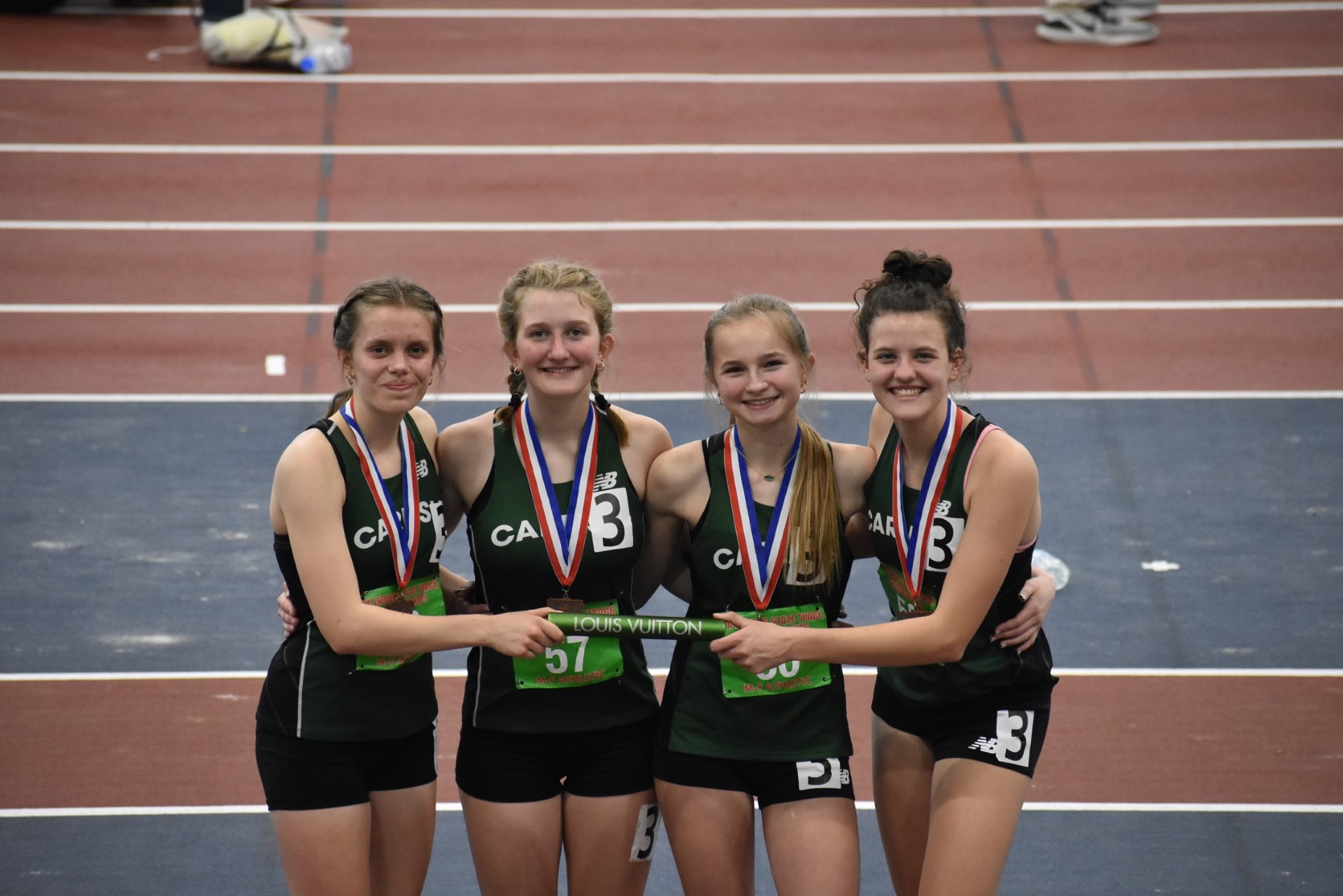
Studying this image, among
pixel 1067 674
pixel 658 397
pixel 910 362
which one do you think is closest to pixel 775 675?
pixel 910 362

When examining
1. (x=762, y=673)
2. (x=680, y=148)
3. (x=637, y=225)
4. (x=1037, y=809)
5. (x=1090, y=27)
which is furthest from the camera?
(x=1090, y=27)

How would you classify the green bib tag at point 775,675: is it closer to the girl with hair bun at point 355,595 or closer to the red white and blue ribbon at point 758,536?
the red white and blue ribbon at point 758,536

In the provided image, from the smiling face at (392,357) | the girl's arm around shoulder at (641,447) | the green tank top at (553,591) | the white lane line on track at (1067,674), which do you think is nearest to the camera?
the smiling face at (392,357)

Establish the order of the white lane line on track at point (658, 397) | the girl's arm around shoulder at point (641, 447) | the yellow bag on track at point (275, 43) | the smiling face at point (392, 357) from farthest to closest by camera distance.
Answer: the yellow bag on track at point (275, 43) < the white lane line on track at point (658, 397) < the girl's arm around shoulder at point (641, 447) < the smiling face at point (392, 357)

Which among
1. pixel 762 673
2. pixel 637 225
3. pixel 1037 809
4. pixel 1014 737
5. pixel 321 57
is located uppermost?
pixel 321 57

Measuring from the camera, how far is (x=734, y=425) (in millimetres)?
3348

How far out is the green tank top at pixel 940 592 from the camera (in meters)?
3.16

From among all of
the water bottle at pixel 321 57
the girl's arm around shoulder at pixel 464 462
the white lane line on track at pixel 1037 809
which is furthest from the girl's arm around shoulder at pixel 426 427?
the water bottle at pixel 321 57

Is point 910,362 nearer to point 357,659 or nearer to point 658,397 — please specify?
point 357,659

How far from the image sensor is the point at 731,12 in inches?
500

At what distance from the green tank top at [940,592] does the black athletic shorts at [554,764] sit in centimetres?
60

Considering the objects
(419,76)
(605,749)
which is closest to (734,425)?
(605,749)

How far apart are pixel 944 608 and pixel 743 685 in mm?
459

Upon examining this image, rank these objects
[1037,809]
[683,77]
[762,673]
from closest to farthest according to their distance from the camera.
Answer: [762,673]
[1037,809]
[683,77]
